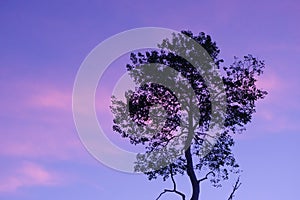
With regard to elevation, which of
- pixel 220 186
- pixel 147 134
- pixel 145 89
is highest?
pixel 145 89

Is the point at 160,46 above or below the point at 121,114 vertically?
above

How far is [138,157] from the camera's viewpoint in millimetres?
40188

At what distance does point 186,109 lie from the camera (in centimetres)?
4022

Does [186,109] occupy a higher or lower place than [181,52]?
lower

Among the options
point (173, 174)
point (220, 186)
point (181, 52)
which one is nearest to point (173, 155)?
point (173, 174)

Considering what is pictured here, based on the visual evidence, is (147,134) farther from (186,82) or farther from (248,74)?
(248,74)

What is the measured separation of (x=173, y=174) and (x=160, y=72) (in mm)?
7060

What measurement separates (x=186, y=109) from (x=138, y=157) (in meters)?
4.64

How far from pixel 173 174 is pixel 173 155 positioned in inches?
51.1

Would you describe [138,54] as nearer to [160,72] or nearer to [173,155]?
[160,72]

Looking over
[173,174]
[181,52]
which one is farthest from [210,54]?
[173,174]

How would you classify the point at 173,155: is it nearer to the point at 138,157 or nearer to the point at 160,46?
the point at 138,157

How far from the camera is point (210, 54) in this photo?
1597 inches

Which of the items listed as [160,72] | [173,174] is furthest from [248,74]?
[173,174]
